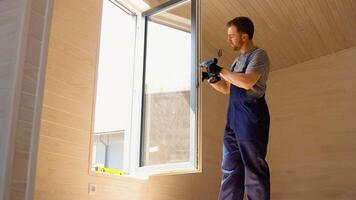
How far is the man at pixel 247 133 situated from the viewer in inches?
86.8

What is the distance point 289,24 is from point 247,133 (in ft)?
7.87

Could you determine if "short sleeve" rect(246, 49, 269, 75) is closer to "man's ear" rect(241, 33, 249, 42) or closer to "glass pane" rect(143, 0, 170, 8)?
"man's ear" rect(241, 33, 249, 42)

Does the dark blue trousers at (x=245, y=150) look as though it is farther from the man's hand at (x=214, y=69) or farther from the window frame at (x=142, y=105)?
the window frame at (x=142, y=105)

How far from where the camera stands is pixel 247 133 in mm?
2252

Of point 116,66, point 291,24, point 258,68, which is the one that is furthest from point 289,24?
point 258,68

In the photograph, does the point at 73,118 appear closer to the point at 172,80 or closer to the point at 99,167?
the point at 99,167

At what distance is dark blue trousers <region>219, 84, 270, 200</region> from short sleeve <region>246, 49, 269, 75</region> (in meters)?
0.15

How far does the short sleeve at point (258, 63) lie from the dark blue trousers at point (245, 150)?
0.49 ft

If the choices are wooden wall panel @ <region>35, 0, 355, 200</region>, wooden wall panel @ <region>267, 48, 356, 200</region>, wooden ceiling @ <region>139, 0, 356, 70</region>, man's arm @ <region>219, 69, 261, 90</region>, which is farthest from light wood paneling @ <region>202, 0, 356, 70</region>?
man's arm @ <region>219, 69, 261, 90</region>

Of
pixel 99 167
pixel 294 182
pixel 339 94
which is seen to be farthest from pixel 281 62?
pixel 99 167

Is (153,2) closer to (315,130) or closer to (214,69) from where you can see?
(214,69)

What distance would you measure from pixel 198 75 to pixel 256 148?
0.98 metres

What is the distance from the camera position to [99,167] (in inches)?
122

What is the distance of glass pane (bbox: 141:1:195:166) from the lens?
10.4 ft
